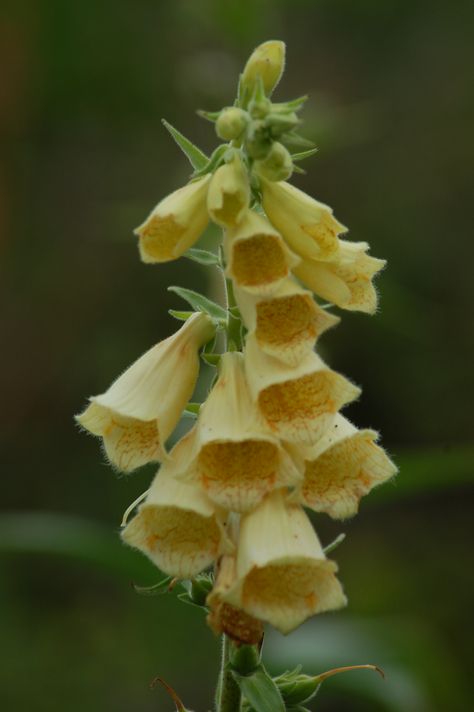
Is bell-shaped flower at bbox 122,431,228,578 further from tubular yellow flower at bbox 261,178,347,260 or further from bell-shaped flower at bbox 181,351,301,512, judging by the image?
tubular yellow flower at bbox 261,178,347,260

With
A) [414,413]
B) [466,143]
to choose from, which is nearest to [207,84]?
[414,413]

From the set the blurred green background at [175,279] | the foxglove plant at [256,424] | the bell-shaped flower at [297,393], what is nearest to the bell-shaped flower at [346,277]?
the foxglove plant at [256,424]

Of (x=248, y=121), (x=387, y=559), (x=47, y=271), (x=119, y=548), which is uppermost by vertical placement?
(x=248, y=121)

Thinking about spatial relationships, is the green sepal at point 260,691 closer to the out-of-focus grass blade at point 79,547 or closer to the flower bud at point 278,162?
the flower bud at point 278,162

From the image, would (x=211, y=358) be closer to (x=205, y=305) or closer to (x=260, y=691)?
(x=205, y=305)

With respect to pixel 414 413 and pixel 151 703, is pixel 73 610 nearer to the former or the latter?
pixel 151 703

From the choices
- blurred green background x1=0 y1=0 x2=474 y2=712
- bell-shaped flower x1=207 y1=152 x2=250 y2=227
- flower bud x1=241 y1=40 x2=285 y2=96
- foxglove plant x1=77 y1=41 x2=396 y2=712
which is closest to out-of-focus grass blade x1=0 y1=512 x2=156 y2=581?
blurred green background x1=0 y1=0 x2=474 y2=712

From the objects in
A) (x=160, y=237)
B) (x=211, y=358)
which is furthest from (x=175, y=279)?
(x=160, y=237)
